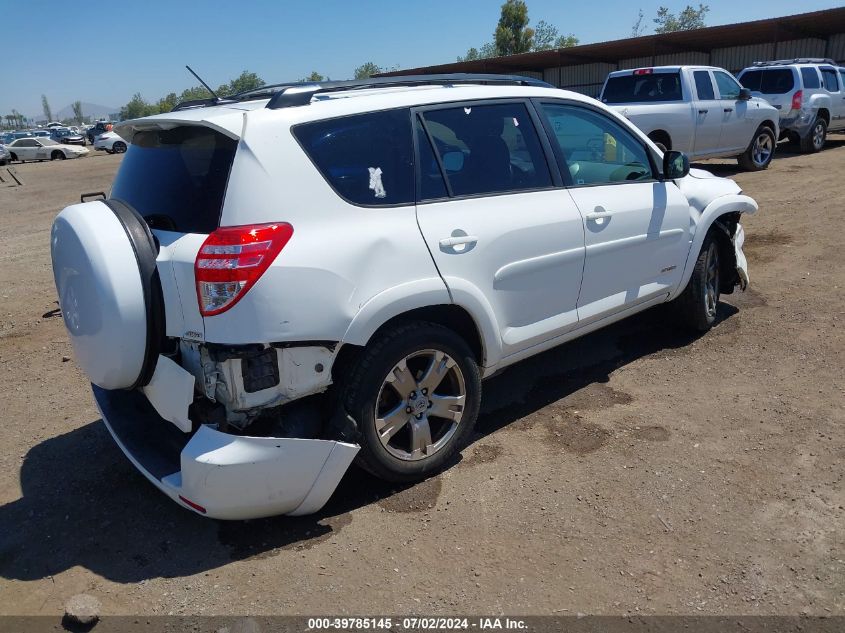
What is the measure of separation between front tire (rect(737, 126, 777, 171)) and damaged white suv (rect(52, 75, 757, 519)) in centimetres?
1160

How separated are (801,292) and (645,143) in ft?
8.32

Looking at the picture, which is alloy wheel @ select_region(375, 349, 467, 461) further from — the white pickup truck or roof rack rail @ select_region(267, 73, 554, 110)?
the white pickup truck

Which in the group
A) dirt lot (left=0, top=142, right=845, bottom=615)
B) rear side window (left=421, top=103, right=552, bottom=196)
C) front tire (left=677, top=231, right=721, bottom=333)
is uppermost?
rear side window (left=421, top=103, right=552, bottom=196)

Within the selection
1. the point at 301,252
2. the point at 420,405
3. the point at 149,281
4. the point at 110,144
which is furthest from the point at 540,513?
the point at 110,144

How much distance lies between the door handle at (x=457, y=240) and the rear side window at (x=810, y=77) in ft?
50.8

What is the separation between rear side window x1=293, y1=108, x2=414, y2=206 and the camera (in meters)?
3.05

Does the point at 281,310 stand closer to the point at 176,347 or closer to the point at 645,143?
the point at 176,347

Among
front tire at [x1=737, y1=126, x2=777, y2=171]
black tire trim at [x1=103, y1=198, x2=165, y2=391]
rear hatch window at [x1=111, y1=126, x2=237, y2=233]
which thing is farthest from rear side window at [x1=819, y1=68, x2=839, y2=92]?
black tire trim at [x1=103, y1=198, x2=165, y2=391]

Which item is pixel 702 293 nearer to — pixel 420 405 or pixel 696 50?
pixel 420 405

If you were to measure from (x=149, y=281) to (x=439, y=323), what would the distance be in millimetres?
1411

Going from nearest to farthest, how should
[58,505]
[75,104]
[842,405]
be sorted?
[58,505]
[842,405]
[75,104]

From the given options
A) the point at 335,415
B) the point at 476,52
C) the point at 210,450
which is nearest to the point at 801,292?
the point at 335,415

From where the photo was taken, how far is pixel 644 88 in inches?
494

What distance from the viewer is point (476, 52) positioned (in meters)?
79.1
